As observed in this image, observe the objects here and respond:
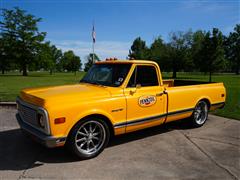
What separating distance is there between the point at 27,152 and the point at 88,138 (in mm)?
1363

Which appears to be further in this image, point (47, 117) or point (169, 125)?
point (169, 125)

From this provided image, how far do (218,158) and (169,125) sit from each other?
242 centimetres

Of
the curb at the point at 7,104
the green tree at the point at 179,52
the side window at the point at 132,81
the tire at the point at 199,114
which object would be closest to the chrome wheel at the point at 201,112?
the tire at the point at 199,114

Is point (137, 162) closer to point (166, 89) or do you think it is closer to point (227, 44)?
point (166, 89)

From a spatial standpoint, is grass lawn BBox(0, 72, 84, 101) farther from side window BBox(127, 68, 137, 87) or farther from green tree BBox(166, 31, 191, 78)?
green tree BBox(166, 31, 191, 78)

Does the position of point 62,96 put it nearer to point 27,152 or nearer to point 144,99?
point 27,152

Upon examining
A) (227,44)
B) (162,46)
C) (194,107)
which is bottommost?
(194,107)

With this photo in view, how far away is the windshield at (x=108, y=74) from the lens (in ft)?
16.2

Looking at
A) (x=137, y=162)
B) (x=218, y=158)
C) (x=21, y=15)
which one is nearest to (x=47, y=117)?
(x=137, y=162)

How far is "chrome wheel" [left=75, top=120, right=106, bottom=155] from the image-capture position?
13.9ft

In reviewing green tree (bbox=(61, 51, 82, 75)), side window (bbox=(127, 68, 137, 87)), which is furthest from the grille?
green tree (bbox=(61, 51, 82, 75))

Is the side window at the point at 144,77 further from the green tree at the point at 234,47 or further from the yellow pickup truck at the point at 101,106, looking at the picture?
the green tree at the point at 234,47

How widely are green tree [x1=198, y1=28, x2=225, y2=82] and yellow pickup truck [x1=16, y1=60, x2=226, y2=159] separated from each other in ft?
84.8

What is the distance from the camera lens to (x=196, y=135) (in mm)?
5766
